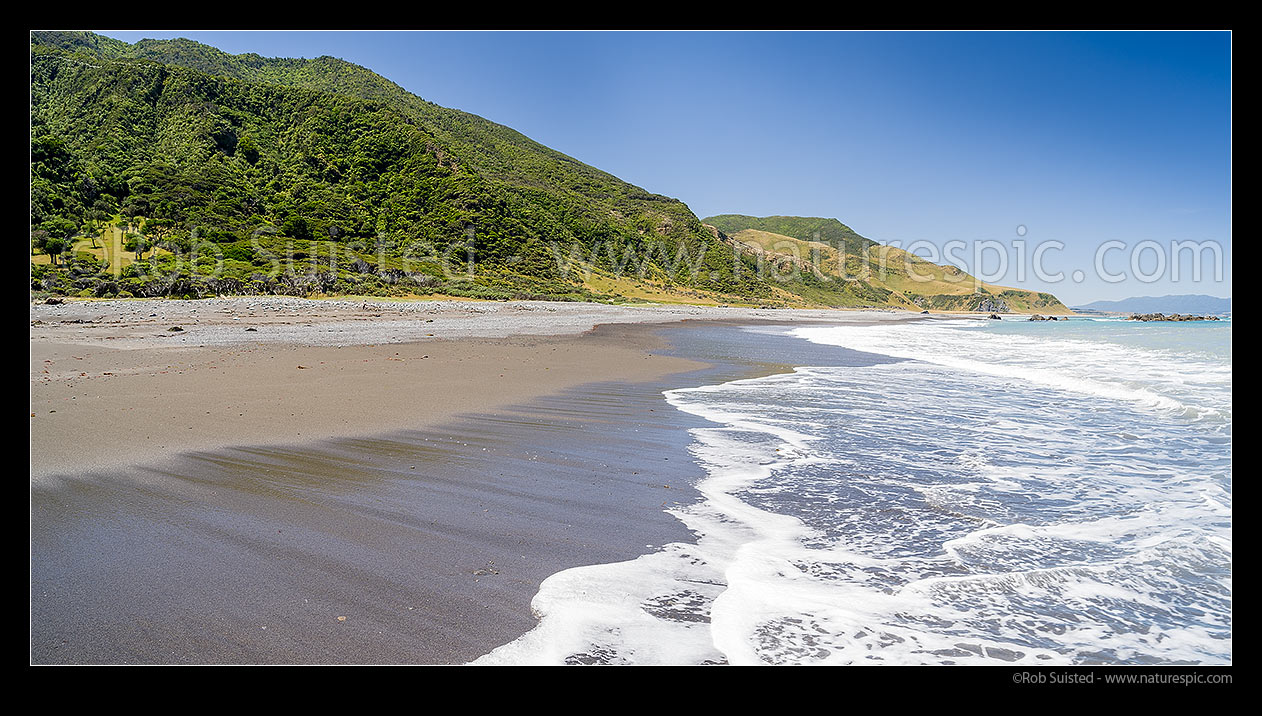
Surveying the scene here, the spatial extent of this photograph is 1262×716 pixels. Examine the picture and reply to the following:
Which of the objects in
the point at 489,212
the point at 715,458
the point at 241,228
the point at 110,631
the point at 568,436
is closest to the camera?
the point at 110,631

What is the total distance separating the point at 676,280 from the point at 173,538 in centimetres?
9264

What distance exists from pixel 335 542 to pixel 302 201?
65.5m

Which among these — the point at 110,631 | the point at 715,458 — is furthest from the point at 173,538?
the point at 715,458

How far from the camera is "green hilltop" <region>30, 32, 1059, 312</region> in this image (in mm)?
38281

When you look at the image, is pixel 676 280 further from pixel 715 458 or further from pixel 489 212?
pixel 715 458

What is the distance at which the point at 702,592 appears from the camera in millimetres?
2908

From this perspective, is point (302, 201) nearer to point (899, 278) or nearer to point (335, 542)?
point (335, 542)

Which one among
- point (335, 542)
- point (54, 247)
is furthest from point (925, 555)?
point (54, 247)

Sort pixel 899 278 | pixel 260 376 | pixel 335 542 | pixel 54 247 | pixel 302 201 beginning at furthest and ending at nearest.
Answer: pixel 899 278 < pixel 302 201 < pixel 54 247 < pixel 260 376 < pixel 335 542

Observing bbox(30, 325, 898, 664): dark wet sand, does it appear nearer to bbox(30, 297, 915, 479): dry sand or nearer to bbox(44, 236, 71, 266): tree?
bbox(30, 297, 915, 479): dry sand

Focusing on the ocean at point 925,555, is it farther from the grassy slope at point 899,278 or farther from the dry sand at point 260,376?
the grassy slope at point 899,278

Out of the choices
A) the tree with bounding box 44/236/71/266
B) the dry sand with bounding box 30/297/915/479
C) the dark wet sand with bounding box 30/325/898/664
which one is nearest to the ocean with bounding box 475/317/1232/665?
the dark wet sand with bounding box 30/325/898/664

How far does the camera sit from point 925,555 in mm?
3418
